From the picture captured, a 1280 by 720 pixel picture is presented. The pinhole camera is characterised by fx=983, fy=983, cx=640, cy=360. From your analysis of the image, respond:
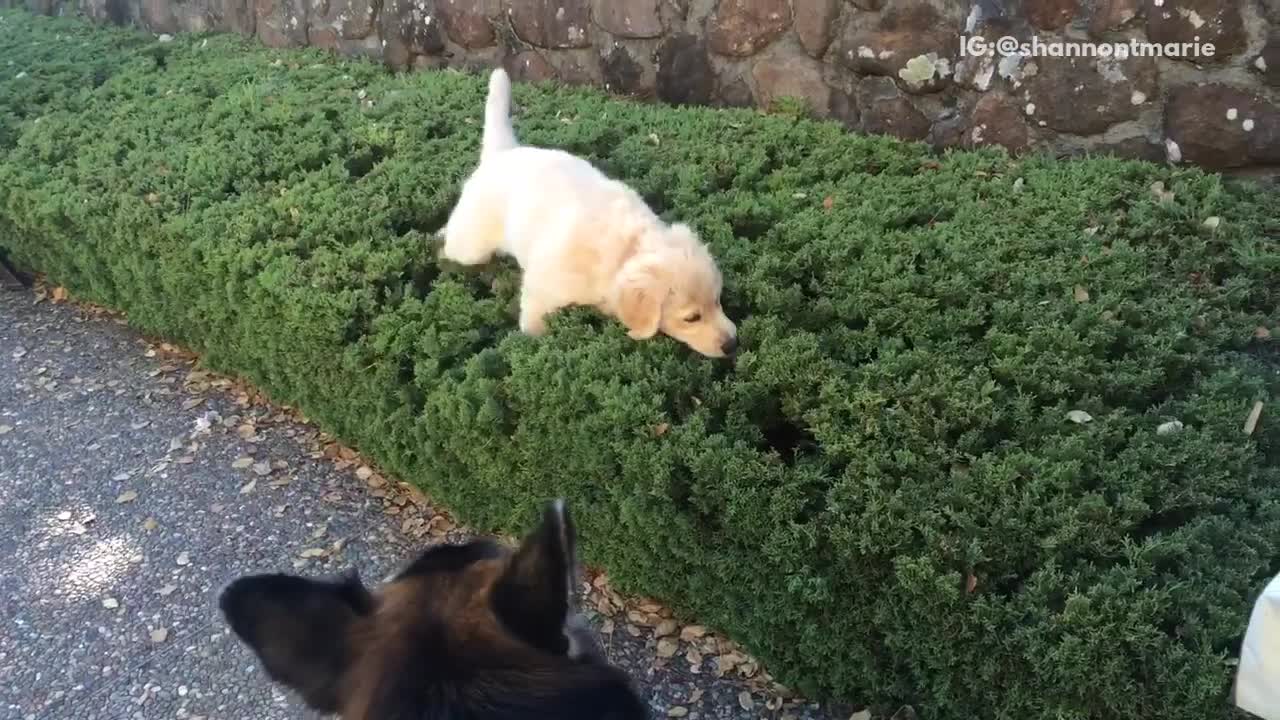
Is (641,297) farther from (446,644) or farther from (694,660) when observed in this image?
(446,644)

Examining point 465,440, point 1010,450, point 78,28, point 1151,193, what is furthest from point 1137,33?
point 78,28

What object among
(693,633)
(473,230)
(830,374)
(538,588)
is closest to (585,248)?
(473,230)

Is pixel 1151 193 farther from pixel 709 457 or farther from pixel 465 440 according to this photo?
pixel 465 440

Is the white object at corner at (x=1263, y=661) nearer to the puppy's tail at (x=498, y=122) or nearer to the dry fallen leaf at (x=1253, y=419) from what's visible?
the dry fallen leaf at (x=1253, y=419)

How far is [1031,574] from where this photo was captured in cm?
273

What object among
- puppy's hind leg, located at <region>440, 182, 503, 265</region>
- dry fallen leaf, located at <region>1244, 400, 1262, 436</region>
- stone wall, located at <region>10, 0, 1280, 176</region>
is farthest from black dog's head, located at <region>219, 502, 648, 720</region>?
stone wall, located at <region>10, 0, 1280, 176</region>

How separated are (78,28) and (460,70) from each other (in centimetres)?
485

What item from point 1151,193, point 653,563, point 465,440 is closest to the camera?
point 653,563

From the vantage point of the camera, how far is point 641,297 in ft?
12.2

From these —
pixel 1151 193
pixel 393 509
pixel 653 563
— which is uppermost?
pixel 1151 193

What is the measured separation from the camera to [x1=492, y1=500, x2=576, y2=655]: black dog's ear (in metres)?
1.75

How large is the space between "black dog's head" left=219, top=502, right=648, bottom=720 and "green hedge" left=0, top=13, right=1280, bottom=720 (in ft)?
4.45

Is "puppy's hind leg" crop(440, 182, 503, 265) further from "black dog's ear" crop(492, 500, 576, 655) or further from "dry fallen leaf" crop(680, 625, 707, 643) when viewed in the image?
"black dog's ear" crop(492, 500, 576, 655)

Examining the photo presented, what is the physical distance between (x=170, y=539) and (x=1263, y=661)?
4.34 m
